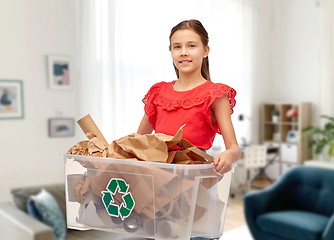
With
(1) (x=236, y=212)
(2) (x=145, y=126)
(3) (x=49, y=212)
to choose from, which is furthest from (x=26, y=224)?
(1) (x=236, y=212)

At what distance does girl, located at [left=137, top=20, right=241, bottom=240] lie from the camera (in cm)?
65

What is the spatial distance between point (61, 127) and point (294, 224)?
7.84ft

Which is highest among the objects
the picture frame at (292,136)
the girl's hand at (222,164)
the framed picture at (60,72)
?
the framed picture at (60,72)

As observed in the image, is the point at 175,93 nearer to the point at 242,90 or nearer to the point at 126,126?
the point at 126,126

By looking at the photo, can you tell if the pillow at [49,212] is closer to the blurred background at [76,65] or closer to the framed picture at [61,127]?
the blurred background at [76,65]

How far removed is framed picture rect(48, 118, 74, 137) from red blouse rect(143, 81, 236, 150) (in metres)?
2.92

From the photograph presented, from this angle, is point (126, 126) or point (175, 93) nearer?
point (175, 93)

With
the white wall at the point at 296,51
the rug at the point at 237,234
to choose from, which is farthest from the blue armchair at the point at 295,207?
the white wall at the point at 296,51

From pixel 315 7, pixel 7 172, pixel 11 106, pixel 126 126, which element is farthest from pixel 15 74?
pixel 315 7

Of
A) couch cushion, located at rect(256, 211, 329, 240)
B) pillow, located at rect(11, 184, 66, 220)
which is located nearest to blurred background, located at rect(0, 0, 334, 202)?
pillow, located at rect(11, 184, 66, 220)

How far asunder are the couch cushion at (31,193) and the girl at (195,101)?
2405mm

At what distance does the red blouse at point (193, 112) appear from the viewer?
2.14ft

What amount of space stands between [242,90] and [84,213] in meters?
4.97

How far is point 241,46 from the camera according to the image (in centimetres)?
530
